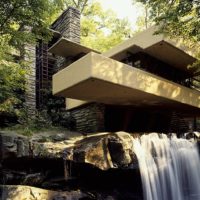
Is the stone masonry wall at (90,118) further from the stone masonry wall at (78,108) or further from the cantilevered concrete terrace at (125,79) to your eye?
the cantilevered concrete terrace at (125,79)

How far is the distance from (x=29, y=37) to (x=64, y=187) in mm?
4178

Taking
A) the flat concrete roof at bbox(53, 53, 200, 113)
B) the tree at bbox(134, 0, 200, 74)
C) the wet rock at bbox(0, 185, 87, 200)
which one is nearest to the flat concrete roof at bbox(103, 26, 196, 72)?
the flat concrete roof at bbox(53, 53, 200, 113)

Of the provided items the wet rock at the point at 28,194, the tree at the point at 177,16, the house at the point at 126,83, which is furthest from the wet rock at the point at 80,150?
the tree at the point at 177,16

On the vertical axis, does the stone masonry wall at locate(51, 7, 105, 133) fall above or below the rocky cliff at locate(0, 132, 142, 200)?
above

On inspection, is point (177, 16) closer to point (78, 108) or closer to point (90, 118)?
point (90, 118)

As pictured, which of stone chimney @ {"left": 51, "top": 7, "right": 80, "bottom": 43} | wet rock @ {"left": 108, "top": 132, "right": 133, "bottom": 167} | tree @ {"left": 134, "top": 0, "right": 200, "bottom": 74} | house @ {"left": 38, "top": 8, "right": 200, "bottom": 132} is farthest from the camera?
stone chimney @ {"left": 51, "top": 7, "right": 80, "bottom": 43}

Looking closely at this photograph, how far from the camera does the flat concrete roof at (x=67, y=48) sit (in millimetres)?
12310

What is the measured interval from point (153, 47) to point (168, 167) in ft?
15.3

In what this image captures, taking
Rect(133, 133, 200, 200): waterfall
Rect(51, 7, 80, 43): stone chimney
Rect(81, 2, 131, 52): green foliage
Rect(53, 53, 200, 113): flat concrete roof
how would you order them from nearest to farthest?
Rect(133, 133, 200, 200): waterfall → Rect(53, 53, 200, 113): flat concrete roof → Rect(51, 7, 80, 43): stone chimney → Rect(81, 2, 131, 52): green foliage

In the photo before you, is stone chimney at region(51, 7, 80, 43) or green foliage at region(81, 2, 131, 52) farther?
green foliage at region(81, 2, 131, 52)

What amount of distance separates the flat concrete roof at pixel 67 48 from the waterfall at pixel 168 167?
4.96m

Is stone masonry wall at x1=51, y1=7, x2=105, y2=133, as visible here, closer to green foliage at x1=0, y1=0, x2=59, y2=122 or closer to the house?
the house

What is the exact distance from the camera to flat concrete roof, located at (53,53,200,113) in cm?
914

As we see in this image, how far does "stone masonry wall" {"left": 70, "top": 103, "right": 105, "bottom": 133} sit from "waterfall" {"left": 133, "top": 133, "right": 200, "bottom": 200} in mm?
2426
